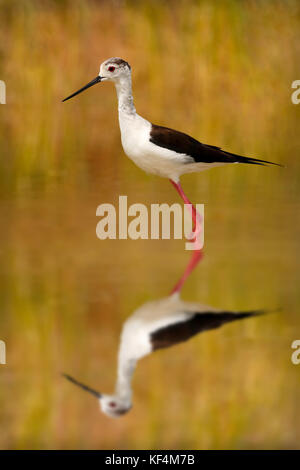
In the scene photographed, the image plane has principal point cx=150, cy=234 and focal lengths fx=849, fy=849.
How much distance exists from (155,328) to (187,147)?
4.21 ft

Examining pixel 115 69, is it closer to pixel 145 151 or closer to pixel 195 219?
pixel 145 151

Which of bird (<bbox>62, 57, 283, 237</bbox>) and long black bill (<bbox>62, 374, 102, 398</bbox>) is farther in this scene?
bird (<bbox>62, 57, 283, 237</bbox>)

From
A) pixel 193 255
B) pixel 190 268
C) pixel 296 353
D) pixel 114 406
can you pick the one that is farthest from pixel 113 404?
pixel 193 255

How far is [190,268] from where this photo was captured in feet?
10.1

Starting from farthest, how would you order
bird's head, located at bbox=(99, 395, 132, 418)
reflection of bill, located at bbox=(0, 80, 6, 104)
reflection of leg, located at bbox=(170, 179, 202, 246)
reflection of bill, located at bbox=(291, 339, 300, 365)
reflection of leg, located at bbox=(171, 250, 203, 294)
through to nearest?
reflection of bill, located at bbox=(0, 80, 6, 104), reflection of leg, located at bbox=(170, 179, 202, 246), reflection of leg, located at bbox=(171, 250, 203, 294), reflection of bill, located at bbox=(291, 339, 300, 365), bird's head, located at bbox=(99, 395, 132, 418)

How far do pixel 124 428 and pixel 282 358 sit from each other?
1.84 feet

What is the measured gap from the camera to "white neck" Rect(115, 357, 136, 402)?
6.93 ft

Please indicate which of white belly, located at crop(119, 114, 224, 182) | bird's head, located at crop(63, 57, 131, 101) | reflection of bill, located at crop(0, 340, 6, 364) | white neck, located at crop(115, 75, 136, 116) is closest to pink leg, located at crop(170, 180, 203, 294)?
white belly, located at crop(119, 114, 224, 182)

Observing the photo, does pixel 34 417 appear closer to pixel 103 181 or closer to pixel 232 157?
pixel 232 157

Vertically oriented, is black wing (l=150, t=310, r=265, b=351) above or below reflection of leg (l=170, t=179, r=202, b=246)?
below

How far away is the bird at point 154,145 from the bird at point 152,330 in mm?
903

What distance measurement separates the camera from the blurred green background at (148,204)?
Result: 2076 millimetres

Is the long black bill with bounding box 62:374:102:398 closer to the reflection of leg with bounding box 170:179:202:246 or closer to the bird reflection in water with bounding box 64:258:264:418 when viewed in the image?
the bird reflection in water with bounding box 64:258:264:418

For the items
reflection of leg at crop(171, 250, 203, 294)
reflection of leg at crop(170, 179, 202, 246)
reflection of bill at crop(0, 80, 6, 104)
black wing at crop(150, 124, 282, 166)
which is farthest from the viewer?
reflection of bill at crop(0, 80, 6, 104)
